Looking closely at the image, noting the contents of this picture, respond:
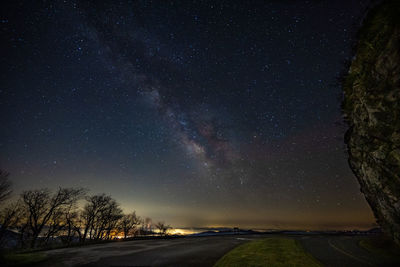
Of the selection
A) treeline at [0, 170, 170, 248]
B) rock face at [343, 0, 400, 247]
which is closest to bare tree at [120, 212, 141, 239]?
treeline at [0, 170, 170, 248]

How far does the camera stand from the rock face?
27.4ft

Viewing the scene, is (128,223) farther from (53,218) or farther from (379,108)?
(379,108)

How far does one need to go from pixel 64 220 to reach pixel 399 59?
6523 cm

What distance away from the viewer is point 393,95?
27.2 ft

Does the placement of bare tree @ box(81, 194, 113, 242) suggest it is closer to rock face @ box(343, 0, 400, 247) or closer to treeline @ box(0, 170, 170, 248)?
treeline @ box(0, 170, 170, 248)

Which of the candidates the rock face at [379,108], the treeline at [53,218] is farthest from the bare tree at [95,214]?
the rock face at [379,108]

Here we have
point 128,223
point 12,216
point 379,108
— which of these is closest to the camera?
point 379,108

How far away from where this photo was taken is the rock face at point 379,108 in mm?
8344

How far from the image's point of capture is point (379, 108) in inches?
360

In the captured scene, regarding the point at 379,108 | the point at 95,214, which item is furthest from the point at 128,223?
the point at 379,108

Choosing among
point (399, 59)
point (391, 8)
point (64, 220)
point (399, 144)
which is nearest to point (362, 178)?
point (399, 144)

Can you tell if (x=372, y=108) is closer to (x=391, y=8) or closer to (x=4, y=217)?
(x=391, y=8)

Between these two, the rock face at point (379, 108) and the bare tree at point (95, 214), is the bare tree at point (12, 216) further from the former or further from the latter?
the rock face at point (379, 108)

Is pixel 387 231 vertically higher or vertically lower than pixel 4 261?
higher
